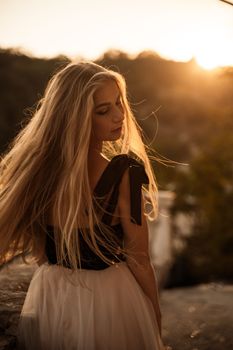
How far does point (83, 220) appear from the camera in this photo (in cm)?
183

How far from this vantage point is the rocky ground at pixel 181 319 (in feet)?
7.37

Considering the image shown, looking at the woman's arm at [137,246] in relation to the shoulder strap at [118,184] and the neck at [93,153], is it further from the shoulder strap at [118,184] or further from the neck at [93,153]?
the neck at [93,153]

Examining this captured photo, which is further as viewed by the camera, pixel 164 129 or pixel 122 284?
pixel 164 129

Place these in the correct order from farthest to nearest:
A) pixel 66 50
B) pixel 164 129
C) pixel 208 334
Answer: pixel 164 129
pixel 66 50
pixel 208 334

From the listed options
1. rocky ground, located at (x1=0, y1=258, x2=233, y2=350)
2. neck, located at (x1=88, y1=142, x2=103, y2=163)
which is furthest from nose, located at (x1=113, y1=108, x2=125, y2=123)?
rocky ground, located at (x1=0, y1=258, x2=233, y2=350)

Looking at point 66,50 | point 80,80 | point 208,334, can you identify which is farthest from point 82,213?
point 66,50

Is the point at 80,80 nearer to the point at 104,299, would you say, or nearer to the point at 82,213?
the point at 82,213

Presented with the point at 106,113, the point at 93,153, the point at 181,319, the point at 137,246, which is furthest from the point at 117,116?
the point at 181,319

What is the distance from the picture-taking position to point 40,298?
196cm

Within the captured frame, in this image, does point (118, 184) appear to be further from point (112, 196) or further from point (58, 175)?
point (58, 175)

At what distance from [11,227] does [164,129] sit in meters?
30.0

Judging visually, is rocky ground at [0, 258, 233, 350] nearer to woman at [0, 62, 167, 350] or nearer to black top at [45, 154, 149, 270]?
woman at [0, 62, 167, 350]

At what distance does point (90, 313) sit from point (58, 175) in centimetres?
49

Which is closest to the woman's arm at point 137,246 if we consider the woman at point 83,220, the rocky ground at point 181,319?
the woman at point 83,220
